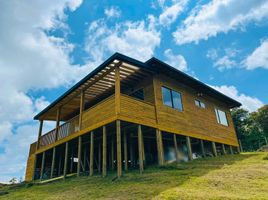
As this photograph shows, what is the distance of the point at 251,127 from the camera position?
117 feet

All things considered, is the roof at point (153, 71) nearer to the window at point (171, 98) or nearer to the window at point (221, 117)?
the window at point (171, 98)

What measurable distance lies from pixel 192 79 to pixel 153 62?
11.4 ft

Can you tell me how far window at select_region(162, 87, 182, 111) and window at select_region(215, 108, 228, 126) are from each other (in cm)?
526

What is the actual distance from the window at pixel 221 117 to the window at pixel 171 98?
5260 millimetres

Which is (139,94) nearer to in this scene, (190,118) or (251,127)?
(190,118)

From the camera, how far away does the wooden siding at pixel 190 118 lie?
519 inches

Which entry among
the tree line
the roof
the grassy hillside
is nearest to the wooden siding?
the roof

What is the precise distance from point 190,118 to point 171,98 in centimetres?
201

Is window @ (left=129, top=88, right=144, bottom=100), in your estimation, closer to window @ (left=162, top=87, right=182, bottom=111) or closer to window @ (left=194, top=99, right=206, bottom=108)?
window @ (left=162, top=87, right=182, bottom=111)

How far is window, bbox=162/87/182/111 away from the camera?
45.2 ft

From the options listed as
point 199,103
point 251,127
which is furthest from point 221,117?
point 251,127

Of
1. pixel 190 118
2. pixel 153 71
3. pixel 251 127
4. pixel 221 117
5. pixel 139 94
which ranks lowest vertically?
pixel 190 118

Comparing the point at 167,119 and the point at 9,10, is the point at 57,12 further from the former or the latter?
the point at 167,119

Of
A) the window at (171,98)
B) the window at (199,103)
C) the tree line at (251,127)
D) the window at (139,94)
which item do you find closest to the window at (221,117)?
the window at (199,103)
